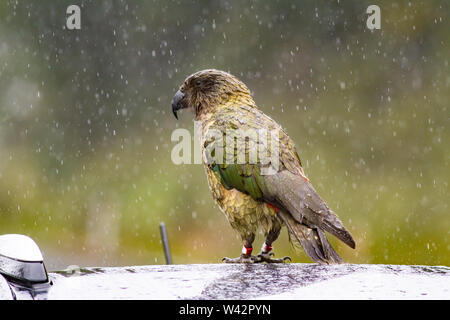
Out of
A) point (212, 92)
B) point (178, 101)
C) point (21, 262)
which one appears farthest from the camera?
point (178, 101)

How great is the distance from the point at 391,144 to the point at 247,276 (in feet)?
22.0

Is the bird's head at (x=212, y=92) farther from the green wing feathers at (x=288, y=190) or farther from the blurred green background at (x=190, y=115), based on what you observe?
the blurred green background at (x=190, y=115)

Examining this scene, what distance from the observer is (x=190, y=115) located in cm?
870

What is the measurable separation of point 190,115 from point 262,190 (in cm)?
564

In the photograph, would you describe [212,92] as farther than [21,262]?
Yes

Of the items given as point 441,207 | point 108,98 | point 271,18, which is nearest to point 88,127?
point 108,98

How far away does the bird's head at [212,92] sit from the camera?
360 centimetres

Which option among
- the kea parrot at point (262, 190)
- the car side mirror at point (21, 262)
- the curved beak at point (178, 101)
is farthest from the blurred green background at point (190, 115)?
the car side mirror at point (21, 262)

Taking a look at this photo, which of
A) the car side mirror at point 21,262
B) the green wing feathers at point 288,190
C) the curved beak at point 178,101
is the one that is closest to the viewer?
the car side mirror at point 21,262

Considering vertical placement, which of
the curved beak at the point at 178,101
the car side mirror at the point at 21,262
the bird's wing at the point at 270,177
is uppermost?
the curved beak at the point at 178,101

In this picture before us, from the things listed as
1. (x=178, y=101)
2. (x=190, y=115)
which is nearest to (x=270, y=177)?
(x=178, y=101)

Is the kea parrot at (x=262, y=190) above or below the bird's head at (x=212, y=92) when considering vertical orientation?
below

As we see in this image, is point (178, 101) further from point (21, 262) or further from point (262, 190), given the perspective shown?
point (21, 262)

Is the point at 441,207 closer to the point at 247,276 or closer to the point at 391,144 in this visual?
the point at 391,144
